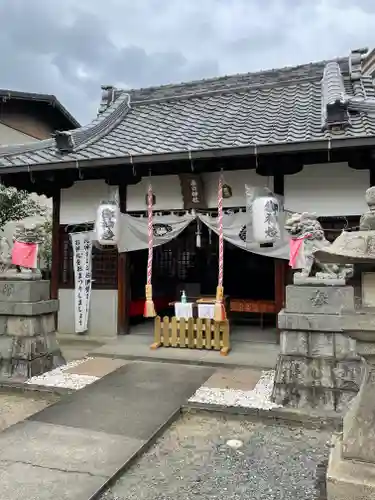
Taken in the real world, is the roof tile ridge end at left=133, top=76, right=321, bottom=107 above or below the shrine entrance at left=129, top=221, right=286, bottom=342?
above

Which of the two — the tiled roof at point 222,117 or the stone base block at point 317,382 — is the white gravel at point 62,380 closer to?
the stone base block at point 317,382

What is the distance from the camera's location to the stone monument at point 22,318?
6.55m

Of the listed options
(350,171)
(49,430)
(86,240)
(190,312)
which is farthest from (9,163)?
(350,171)

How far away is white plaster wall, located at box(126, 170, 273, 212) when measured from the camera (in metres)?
8.83

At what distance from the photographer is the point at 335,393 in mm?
5102

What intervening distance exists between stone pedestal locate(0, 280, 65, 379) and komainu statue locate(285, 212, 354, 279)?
4.20m

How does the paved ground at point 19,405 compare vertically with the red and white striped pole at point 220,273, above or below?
below

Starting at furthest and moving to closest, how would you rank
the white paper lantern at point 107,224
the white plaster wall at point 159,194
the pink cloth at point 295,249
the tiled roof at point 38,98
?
the tiled roof at point 38,98
the white plaster wall at point 159,194
the white paper lantern at point 107,224
the pink cloth at point 295,249

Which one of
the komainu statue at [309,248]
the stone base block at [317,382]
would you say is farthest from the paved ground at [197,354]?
the komainu statue at [309,248]

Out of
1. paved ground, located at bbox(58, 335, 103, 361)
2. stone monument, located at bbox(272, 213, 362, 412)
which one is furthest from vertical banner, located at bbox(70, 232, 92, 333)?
stone monument, located at bbox(272, 213, 362, 412)

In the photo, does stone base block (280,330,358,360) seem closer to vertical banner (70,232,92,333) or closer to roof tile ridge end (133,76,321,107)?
vertical banner (70,232,92,333)

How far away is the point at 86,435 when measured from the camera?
4.34 m

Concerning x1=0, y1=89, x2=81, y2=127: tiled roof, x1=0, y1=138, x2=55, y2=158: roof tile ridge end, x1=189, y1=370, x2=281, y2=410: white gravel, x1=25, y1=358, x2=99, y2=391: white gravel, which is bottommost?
x1=189, y1=370, x2=281, y2=410: white gravel

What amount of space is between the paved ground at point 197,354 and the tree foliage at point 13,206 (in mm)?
5169
